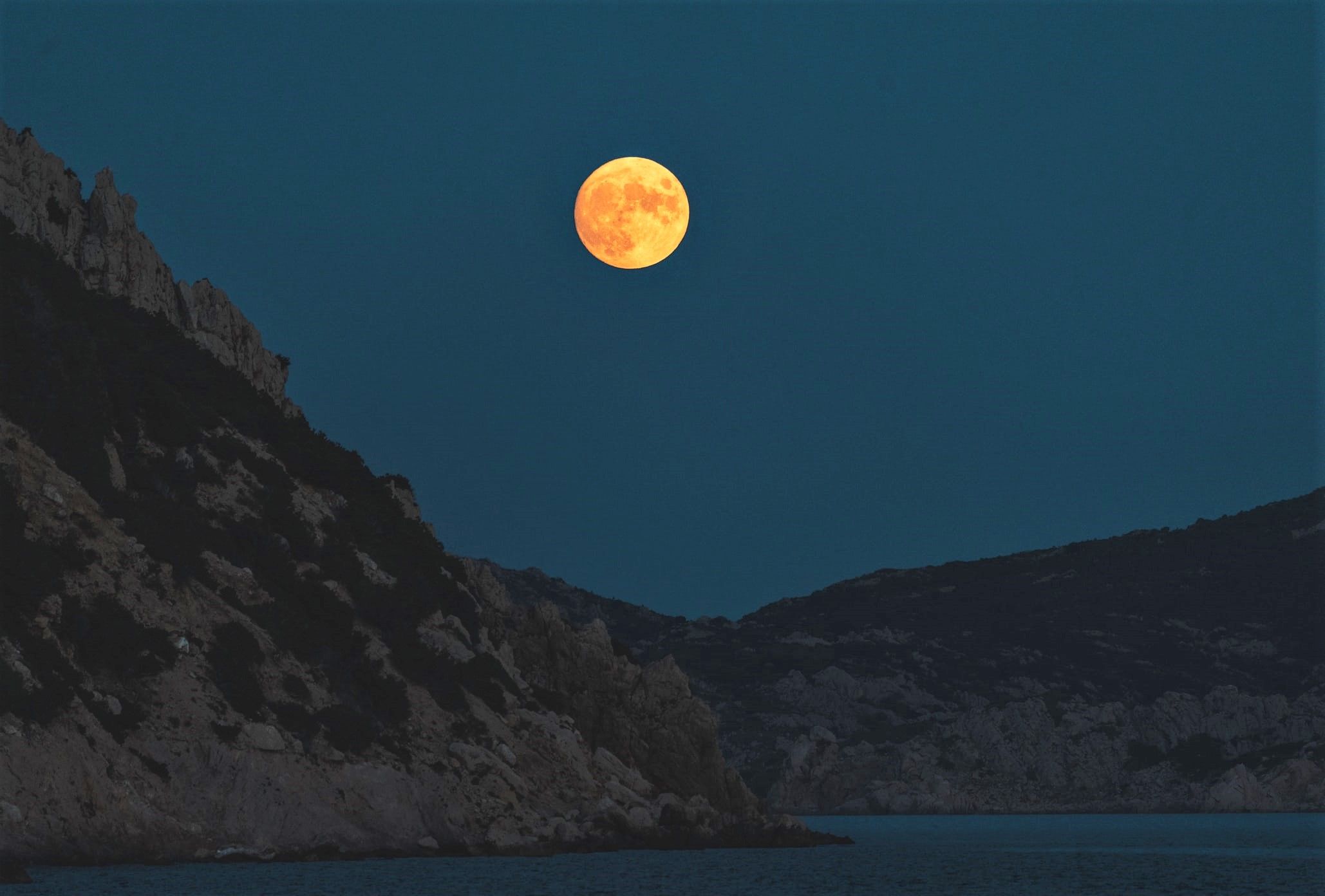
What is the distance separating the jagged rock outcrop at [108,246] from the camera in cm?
8525

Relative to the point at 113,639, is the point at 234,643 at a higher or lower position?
higher

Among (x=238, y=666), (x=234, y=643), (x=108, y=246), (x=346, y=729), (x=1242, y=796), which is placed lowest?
(x=1242, y=796)

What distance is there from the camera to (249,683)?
62.5 meters

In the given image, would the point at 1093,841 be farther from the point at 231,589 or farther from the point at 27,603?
the point at 27,603

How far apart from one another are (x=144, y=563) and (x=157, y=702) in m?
7.79

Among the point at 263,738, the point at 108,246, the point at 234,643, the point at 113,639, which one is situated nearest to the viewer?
the point at 113,639

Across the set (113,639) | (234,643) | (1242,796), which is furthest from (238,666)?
(1242,796)

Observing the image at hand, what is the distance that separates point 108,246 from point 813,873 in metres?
53.4

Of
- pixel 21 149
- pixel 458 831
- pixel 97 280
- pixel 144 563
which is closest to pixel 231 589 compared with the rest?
pixel 144 563

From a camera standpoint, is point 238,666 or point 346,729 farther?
point 346,729

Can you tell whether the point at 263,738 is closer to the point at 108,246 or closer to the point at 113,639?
the point at 113,639

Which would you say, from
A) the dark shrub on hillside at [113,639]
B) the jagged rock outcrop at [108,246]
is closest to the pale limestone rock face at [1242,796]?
the jagged rock outcrop at [108,246]

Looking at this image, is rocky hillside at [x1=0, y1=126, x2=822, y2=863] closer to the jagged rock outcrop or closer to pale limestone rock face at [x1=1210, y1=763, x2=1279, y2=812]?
the jagged rock outcrop

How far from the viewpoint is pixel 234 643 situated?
6450 centimetres
